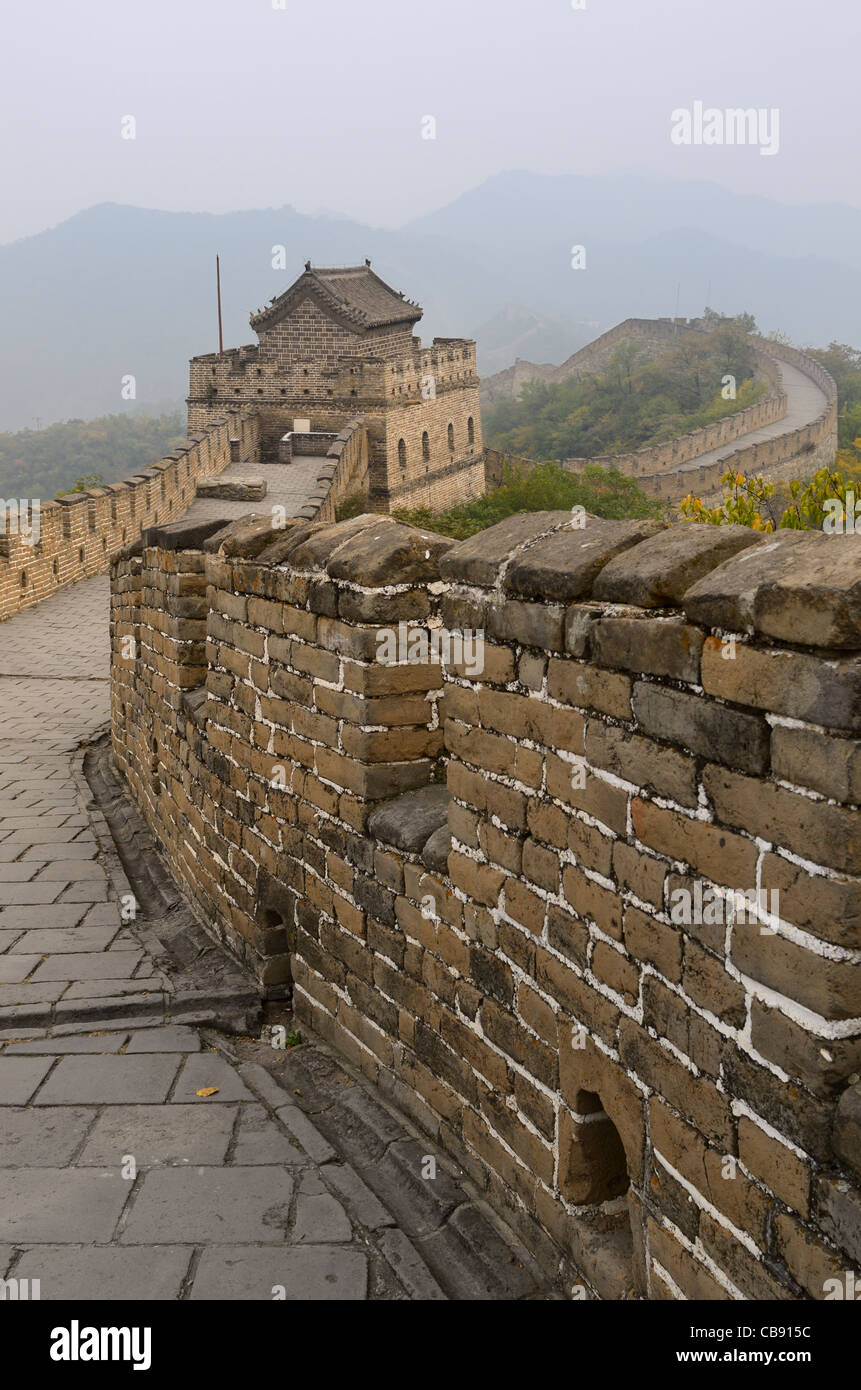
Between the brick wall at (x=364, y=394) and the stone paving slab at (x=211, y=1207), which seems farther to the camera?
the brick wall at (x=364, y=394)

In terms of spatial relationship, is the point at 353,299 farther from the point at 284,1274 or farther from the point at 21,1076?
the point at 284,1274

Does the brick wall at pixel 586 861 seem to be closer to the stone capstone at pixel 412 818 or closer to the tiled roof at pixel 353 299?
the stone capstone at pixel 412 818

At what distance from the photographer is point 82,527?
18828 mm

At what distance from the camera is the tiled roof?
39031 millimetres

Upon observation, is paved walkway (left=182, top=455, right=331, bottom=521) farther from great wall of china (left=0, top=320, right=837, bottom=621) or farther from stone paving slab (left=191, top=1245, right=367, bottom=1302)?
stone paving slab (left=191, top=1245, right=367, bottom=1302)

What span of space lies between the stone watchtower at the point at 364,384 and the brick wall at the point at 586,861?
100 ft

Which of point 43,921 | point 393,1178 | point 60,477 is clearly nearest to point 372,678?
point 393,1178

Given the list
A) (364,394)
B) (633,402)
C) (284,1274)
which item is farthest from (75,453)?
(284,1274)

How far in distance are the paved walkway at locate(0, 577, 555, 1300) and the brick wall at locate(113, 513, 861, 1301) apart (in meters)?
0.15

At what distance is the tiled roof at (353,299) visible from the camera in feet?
128

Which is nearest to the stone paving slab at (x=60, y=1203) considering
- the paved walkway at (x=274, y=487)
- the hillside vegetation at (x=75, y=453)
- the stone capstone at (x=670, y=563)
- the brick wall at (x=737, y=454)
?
the stone capstone at (x=670, y=563)

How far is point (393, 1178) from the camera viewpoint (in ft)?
11.2

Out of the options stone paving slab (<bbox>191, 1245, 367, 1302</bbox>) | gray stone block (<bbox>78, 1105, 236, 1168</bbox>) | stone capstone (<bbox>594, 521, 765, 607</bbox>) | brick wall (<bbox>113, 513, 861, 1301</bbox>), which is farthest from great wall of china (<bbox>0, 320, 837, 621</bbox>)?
stone capstone (<bbox>594, 521, 765, 607</bbox>)
